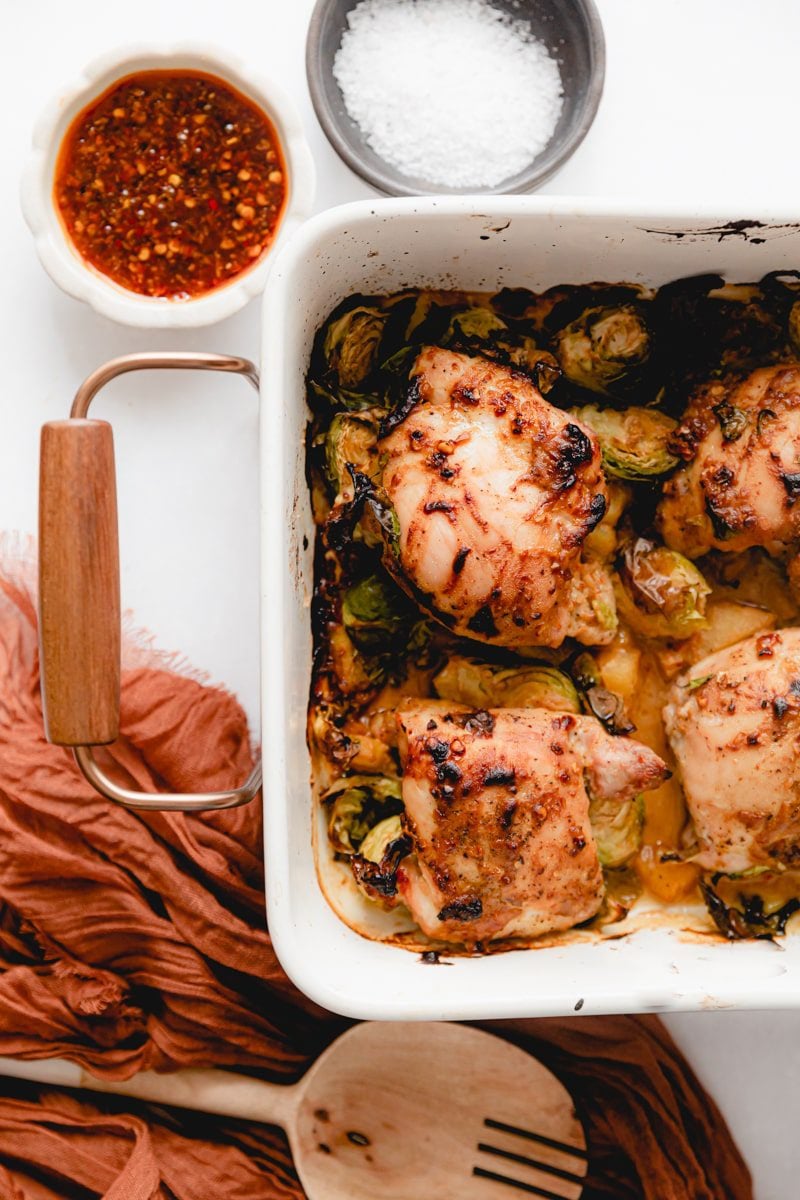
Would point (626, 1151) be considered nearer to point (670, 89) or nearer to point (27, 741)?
point (27, 741)

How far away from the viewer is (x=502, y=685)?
1.89 m

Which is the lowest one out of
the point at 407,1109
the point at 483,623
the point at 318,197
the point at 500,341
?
the point at 407,1109

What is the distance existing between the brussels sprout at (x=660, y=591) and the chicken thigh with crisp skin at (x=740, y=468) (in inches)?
1.8

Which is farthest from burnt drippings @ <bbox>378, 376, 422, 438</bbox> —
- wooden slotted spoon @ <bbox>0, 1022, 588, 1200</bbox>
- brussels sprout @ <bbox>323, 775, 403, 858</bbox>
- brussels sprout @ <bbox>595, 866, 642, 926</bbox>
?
wooden slotted spoon @ <bbox>0, 1022, 588, 1200</bbox>

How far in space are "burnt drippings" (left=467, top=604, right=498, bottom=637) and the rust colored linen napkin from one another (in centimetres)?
54

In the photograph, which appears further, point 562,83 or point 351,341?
point 562,83

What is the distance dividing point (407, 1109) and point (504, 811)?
75cm

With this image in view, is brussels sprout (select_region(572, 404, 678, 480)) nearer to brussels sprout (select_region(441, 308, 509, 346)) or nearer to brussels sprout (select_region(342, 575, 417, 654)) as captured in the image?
brussels sprout (select_region(441, 308, 509, 346))

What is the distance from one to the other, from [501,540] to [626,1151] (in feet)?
3.99

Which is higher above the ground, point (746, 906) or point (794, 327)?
point (794, 327)

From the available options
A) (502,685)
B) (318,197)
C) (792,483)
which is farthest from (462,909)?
(318,197)

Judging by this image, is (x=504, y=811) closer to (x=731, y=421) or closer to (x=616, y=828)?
(x=616, y=828)

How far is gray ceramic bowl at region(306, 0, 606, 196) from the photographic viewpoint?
6.43 ft

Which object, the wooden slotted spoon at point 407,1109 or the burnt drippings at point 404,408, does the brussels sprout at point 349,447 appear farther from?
the wooden slotted spoon at point 407,1109
